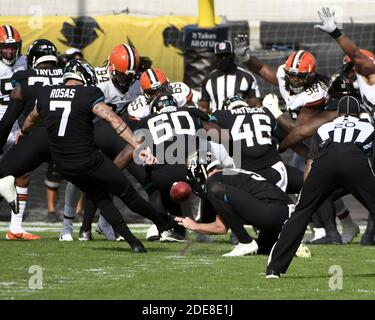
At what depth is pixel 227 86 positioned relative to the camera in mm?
13812

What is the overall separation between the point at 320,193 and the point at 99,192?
2608 mm

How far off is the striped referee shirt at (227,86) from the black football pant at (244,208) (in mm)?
3872

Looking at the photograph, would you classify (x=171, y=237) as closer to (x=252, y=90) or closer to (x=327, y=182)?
(x=252, y=90)

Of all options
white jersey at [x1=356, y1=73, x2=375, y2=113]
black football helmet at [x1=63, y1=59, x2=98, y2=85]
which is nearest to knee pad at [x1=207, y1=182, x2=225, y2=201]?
black football helmet at [x1=63, y1=59, x2=98, y2=85]

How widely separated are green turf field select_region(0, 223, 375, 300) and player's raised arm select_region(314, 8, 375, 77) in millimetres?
1552

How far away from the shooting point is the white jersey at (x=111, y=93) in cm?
1256

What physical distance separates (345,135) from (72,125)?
8.90 ft

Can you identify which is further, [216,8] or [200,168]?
[216,8]

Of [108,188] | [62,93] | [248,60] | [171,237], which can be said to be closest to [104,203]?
[108,188]

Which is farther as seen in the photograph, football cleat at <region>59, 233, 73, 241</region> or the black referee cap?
football cleat at <region>59, 233, 73, 241</region>

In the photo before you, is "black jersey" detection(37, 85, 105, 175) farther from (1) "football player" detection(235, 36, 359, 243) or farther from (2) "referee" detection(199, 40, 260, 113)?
(2) "referee" detection(199, 40, 260, 113)

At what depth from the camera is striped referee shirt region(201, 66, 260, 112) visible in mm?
13758

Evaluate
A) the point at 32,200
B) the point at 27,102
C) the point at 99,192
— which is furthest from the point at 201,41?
the point at 99,192
